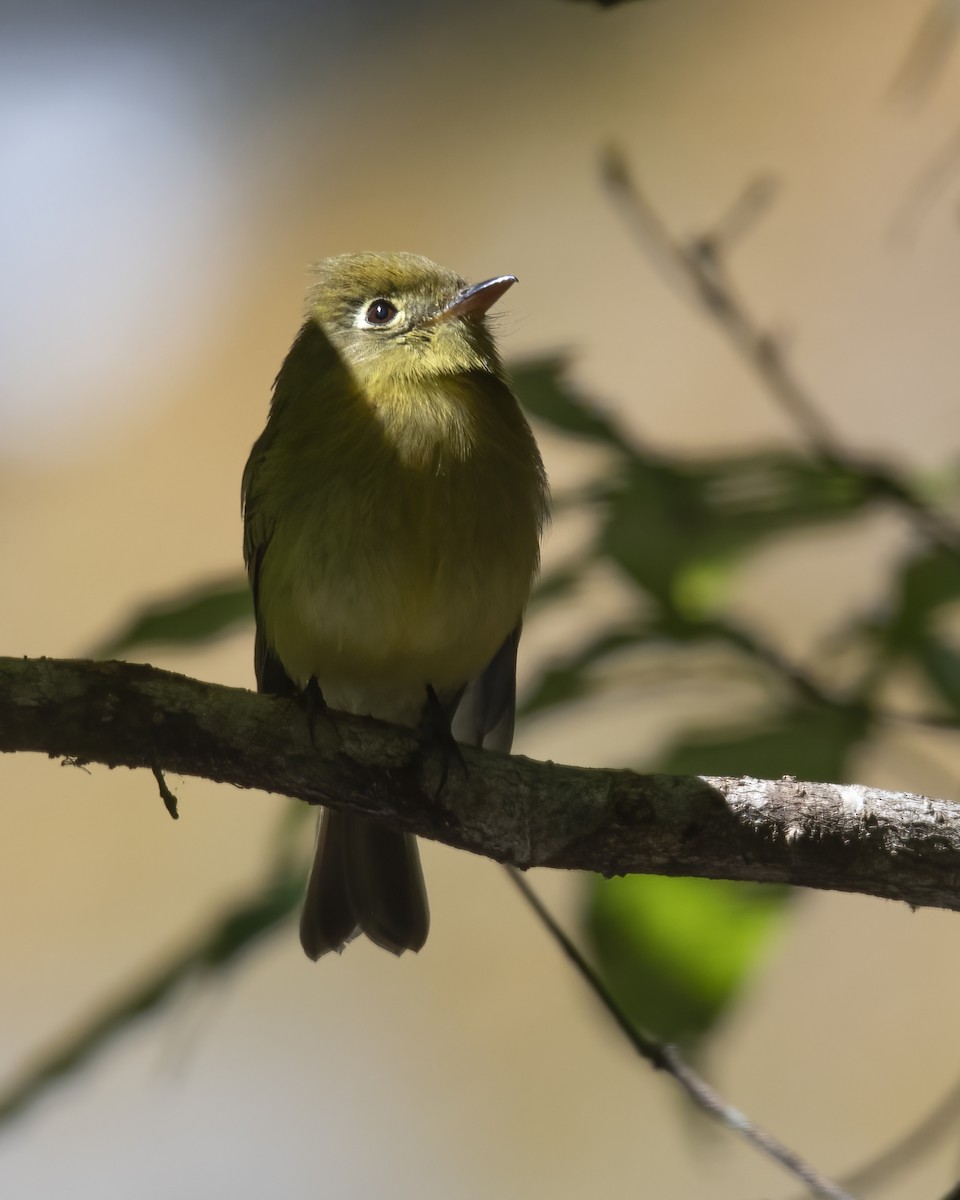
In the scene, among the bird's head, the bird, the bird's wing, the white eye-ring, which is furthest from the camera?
the bird's wing

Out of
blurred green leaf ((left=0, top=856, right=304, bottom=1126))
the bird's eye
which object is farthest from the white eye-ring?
blurred green leaf ((left=0, top=856, right=304, bottom=1126))

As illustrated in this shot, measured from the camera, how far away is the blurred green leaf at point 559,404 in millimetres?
2074

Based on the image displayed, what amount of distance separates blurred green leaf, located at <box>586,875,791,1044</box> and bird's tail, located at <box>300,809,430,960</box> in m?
0.74

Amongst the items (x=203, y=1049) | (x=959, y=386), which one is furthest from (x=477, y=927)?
(x=959, y=386)

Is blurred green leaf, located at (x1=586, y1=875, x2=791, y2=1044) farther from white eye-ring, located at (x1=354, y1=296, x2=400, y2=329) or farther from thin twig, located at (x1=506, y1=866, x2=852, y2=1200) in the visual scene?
white eye-ring, located at (x1=354, y1=296, x2=400, y2=329)

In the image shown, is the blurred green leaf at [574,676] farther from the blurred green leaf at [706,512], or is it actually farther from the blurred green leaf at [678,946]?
the blurred green leaf at [678,946]

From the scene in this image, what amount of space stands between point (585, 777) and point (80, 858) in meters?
3.41

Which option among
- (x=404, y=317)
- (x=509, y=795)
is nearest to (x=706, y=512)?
(x=509, y=795)

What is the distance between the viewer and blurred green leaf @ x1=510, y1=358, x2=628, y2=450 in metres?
2.07

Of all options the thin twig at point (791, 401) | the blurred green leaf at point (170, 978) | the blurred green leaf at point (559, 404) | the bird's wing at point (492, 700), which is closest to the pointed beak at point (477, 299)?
the thin twig at point (791, 401)

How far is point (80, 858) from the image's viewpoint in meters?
4.88

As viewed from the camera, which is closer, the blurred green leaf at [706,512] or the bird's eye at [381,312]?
the blurred green leaf at [706,512]

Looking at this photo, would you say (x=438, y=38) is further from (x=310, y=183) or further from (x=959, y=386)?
(x=959, y=386)

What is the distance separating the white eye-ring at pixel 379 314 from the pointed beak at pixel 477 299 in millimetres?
108
